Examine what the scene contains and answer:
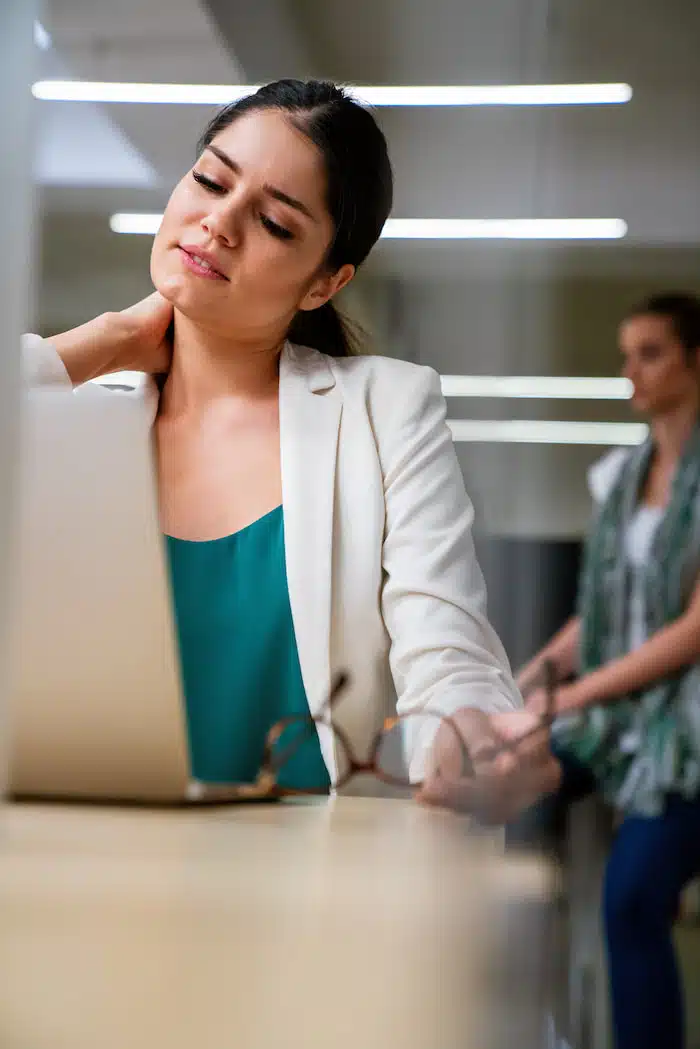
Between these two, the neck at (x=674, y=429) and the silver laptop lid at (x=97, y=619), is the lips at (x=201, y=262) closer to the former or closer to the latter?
the silver laptop lid at (x=97, y=619)

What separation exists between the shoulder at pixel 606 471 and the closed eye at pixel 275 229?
12.6 inches

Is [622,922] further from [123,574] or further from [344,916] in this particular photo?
[123,574]

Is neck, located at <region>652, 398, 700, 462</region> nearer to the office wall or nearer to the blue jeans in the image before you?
the blue jeans

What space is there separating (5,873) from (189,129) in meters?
0.63

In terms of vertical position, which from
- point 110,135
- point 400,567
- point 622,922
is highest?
point 110,135

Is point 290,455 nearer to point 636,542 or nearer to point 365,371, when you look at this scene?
point 365,371

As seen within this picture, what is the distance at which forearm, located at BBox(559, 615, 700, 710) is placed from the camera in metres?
0.79

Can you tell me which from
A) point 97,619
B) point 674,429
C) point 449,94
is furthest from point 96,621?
point 449,94

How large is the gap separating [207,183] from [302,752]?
0.48 meters

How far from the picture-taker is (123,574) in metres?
0.64

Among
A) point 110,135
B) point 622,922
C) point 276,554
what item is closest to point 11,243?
point 110,135

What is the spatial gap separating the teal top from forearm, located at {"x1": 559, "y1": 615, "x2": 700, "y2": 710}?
0.22m

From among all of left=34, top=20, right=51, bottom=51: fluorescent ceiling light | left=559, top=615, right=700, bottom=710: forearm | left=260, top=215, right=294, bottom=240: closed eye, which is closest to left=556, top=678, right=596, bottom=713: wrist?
left=559, top=615, right=700, bottom=710: forearm

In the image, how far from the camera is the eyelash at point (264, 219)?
0.88 metres
